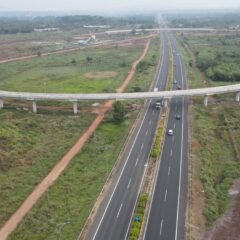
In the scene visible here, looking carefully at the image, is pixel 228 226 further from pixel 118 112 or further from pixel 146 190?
pixel 118 112

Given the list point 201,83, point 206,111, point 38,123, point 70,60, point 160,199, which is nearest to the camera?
point 160,199

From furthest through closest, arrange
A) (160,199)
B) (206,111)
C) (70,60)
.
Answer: (70,60) → (206,111) → (160,199)

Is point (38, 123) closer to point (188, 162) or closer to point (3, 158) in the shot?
point (3, 158)

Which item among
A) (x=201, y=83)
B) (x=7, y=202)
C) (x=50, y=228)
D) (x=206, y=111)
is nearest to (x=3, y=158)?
(x=7, y=202)

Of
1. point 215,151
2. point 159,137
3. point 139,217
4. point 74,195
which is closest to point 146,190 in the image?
point 139,217

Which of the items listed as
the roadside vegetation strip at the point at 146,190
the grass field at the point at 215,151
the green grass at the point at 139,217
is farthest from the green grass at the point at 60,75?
the green grass at the point at 139,217

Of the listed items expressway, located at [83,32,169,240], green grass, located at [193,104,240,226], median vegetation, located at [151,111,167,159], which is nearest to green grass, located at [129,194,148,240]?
expressway, located at [83,32,169,240]
